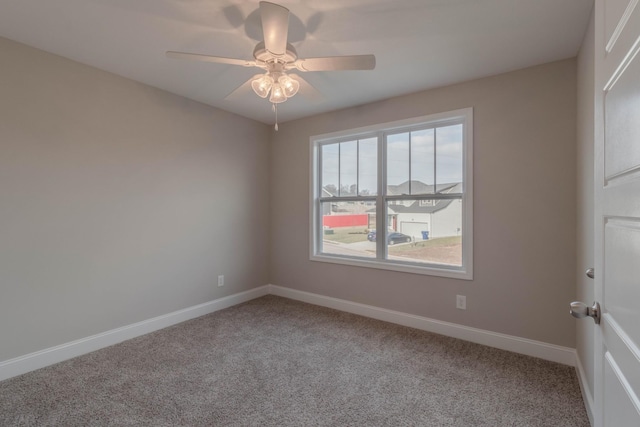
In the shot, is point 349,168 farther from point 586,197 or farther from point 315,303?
point 586,197

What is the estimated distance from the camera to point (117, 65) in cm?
259

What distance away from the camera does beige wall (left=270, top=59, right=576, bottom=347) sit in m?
2.42

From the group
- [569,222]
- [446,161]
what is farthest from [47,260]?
[569,222]

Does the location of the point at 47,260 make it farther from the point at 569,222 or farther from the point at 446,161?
the point at 569,222

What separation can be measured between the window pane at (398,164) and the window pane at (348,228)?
0.34 meters

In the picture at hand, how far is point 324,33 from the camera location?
6.89 feet

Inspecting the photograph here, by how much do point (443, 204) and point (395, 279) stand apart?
94 centimetres

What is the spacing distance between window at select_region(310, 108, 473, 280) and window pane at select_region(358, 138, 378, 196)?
12 mm

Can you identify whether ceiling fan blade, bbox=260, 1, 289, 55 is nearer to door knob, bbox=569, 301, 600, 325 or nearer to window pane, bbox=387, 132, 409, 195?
door knob, bbox=569, 301, 600, 325

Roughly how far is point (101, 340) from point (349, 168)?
306cm

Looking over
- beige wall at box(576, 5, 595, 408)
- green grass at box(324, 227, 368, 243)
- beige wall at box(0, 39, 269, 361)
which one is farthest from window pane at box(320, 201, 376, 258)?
beige wall at box(576, 5, 595, 408)

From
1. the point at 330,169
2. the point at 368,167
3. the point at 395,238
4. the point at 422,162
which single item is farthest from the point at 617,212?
the point at 330,169

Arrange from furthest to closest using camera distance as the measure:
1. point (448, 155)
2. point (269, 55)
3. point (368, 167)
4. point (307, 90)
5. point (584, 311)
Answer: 1. point (368, 167)
2. point (448, 155)
3. point (307, 90)
4. point (269, 55)
5. point (584, 311)

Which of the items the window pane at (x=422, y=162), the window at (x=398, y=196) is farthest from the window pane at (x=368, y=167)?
the window pane at (x=422, y=162)
